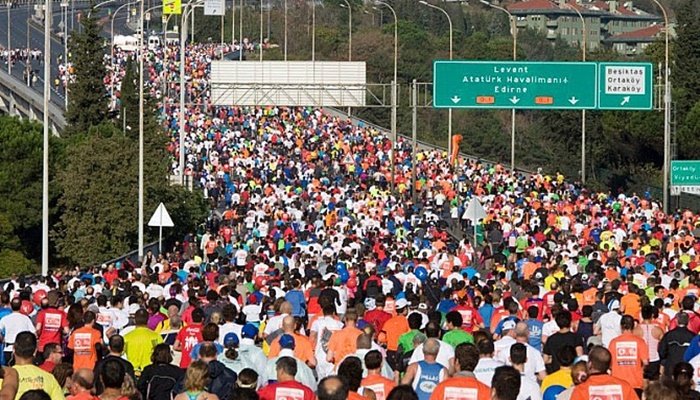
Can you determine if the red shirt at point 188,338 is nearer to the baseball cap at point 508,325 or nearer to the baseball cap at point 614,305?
the baseball cap at point 508,325

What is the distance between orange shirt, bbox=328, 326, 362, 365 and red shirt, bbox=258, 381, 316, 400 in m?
4.03

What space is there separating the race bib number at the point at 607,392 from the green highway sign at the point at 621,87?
4830cm

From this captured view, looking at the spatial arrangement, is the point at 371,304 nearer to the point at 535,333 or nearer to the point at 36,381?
the point at 535,333

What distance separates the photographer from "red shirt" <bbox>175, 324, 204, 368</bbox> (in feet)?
59.1

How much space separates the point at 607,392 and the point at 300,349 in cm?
464

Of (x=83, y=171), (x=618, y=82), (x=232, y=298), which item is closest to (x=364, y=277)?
(x=232, y=298)

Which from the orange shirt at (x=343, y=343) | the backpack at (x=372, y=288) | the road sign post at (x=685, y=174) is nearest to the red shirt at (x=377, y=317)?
the orange shirt at (x=343, y=343)

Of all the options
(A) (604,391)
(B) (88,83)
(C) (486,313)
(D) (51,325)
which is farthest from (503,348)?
(B) (88,83)

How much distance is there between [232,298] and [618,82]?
39733 mm

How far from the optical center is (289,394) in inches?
511

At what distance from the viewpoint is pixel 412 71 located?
144 metres

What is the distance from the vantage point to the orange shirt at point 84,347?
17.5 metres

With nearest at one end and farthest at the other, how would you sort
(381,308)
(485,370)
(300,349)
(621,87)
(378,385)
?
(378,385) < (485,370) < (300,349) < (381,308) < (621,87)

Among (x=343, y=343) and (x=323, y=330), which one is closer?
(x=343, y=343)
